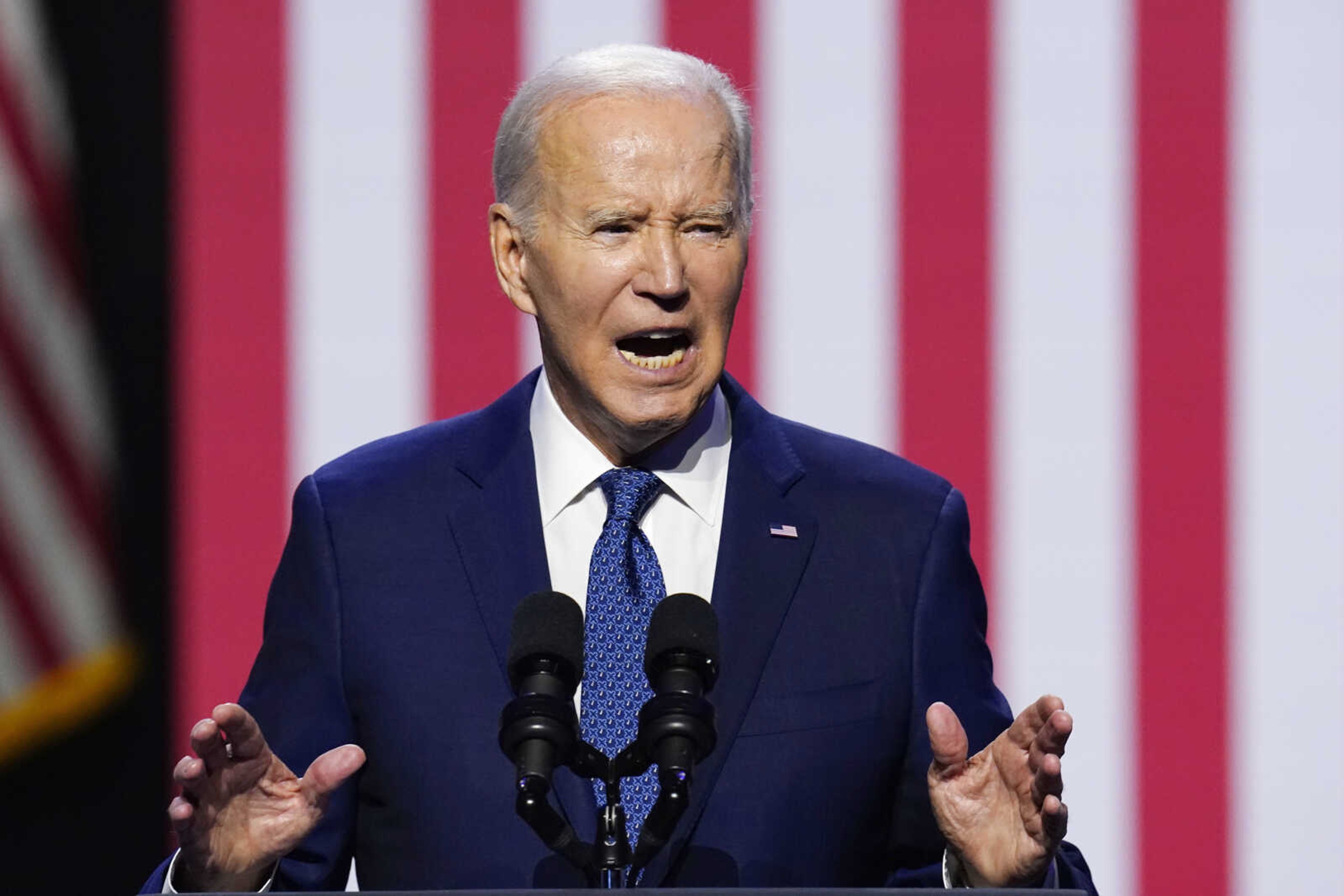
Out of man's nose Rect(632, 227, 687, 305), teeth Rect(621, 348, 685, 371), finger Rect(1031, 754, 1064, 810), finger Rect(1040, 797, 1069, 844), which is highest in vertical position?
man's nose Rect(632, 227, 687, 305)

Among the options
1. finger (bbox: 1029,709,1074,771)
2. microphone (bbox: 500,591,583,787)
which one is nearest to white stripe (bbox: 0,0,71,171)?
microphone (bbox: 500,591,583,787)

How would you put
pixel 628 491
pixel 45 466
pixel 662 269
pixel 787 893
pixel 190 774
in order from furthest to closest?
1. pixel 45 466
2. pixel 628 491
3. pixel 662 269
4. pixel 190 774
5. pixel 787 893

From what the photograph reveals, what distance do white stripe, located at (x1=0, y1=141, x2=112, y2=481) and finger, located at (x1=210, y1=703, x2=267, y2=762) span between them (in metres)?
1.47

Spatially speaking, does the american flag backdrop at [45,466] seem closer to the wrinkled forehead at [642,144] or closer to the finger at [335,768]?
the wrinkled forehead at [642,144]

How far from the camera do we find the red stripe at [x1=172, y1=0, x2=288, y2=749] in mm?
2588

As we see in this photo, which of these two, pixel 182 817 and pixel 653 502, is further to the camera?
pixel 653 502

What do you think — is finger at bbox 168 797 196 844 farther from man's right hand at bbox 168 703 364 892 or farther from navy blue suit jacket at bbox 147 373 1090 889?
navy blue suit jacket at bbox 147 373 1090 889

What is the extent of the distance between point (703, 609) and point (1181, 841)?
1803 mm

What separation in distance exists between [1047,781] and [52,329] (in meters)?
1.85

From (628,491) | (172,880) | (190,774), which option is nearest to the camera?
(190,774)

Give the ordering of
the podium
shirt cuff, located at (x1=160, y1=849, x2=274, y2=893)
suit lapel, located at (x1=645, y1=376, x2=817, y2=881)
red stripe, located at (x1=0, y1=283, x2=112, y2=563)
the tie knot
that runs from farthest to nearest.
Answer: red stripe, located at (x1=0, y1=283, x2=112, y2=563), the tie knot, suit lapel, located at (x1=645, y1=376, x2=817, y2=881), shirt cuff, located at (x1=160, y1=849, x2=274, y2=893), the podium

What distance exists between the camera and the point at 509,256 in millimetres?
1610

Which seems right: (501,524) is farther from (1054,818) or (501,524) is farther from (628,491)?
(1054,818)

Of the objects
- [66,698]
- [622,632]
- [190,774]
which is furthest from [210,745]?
[66,698]
